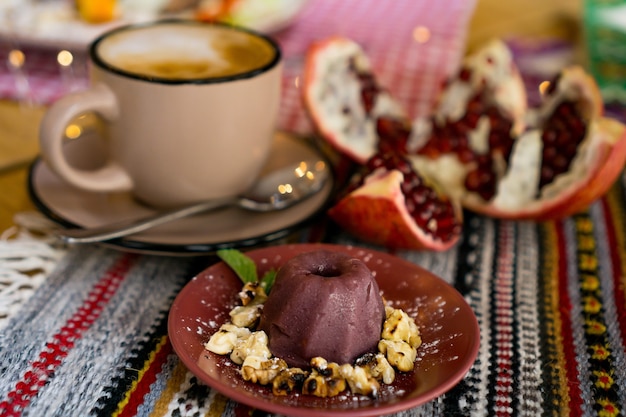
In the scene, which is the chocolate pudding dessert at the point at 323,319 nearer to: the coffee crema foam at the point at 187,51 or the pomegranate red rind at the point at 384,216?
the pomegranate red rind at the point at 384,216

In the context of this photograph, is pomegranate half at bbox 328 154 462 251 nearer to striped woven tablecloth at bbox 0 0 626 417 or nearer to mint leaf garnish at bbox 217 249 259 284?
striped woven tablecloth at bbox 0 0 626 417

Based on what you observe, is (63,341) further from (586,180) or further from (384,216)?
(586,180)

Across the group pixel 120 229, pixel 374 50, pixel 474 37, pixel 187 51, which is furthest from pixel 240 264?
pixel 474 37

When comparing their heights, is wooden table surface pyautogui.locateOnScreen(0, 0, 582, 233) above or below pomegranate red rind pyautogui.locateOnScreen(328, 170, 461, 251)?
below

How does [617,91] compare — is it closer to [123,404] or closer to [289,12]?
[289,12]

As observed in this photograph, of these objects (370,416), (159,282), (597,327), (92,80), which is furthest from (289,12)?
(370,416)

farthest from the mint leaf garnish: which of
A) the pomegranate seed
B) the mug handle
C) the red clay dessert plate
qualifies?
the pomegranate seed
